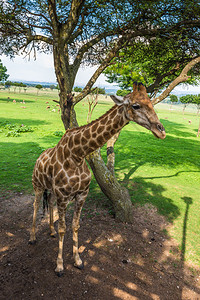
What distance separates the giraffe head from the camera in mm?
2789

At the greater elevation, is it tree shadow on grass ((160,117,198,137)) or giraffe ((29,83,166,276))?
giraffe ((29,83,166,276))

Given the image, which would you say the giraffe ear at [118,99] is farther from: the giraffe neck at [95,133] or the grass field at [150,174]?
the grass field at [150,174]

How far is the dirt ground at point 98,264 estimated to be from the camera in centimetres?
408

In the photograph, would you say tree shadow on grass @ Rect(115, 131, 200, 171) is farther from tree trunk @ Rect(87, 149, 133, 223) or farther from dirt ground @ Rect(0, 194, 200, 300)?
dirt ground @ Rect(0, 194, 200, 300)

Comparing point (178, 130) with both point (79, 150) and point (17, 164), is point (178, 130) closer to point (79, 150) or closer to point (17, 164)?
point (17, 164)

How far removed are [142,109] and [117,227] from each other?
4.71 m

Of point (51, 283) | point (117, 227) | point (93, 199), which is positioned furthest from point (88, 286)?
point (93, 199)

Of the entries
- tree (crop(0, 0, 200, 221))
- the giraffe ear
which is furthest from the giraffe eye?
tree (crop(0, 0, 200, 221))

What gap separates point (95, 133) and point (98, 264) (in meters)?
3.51

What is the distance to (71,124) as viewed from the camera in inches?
254

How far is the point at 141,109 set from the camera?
114 inches

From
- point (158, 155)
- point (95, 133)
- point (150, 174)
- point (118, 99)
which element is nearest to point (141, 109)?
point (118, 99)

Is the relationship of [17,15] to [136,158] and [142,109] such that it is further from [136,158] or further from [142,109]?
[136,158]

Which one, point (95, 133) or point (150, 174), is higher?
point (95, 133)
